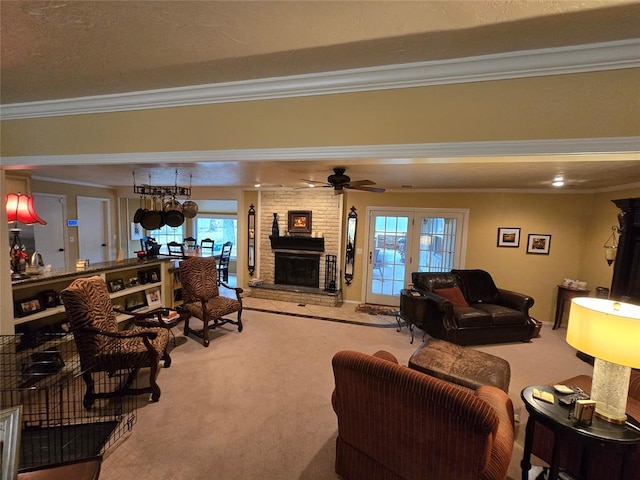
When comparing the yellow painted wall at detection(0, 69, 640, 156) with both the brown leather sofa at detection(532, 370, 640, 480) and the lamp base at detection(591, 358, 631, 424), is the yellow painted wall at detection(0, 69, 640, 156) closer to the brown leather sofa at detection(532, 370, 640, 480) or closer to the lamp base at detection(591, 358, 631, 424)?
the lamp base at detection(591, 358, 631, 424)

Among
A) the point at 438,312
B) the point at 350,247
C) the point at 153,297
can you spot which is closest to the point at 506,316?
the point at 438,312

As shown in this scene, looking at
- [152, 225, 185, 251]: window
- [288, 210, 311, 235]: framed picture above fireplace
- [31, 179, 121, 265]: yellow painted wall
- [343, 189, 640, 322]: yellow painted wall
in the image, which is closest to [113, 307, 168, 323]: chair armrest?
[288, 210, 311, 235]: framed picture above fireplace

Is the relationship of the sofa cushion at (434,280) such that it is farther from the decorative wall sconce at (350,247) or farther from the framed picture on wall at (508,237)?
the decorative wall sconce at (350,247)

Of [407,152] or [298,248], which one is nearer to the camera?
[407,152]

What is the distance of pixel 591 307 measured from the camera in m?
1.63

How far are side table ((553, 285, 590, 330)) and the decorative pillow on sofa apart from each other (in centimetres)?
166

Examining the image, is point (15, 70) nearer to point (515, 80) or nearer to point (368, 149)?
point (368, 149)

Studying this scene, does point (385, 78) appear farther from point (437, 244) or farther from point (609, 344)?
point (437, 244)

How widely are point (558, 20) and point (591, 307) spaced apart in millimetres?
1475

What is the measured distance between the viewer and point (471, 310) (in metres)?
4.15

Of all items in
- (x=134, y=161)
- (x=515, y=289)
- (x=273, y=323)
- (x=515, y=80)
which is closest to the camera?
(x=515, y=80)

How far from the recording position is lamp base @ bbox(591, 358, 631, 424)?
155cm

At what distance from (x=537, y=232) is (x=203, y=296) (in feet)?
18.3

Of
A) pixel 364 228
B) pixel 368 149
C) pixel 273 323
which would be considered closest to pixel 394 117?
pixel 368 149
